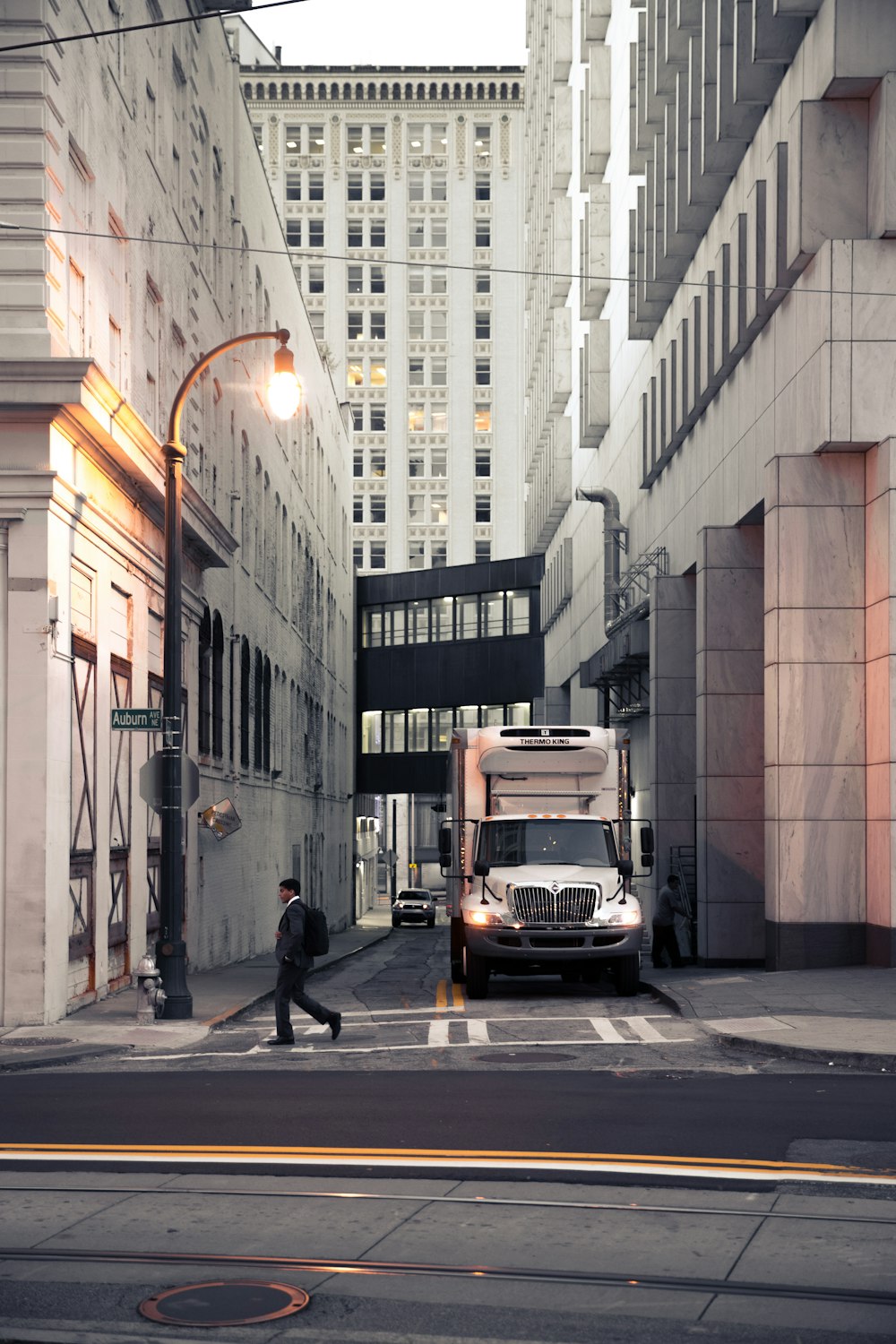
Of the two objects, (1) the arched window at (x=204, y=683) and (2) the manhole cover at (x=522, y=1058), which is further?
(1) the arched window at (x=204, y=683)

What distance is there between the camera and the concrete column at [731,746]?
98.0 ft

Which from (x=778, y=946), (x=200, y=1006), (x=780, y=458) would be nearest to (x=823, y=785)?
(x=778, y=946)

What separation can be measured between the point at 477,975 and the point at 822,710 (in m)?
6.42

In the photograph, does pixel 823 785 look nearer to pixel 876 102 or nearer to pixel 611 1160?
pixel 876 102

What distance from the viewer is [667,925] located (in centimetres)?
2973

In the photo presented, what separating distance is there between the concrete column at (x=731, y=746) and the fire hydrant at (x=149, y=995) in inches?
516

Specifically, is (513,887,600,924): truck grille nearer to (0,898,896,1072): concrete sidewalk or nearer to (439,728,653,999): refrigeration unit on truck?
(439,728,653,999): refrigeration unit on truck

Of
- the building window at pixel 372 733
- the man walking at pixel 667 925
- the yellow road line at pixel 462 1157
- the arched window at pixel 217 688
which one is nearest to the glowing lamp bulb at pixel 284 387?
the yellow road line at pixel 462 1157

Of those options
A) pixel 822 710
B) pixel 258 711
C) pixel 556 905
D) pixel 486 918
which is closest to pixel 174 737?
pixel 486 918

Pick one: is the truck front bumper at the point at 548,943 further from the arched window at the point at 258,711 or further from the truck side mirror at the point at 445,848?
the arched window at the point at 258,711

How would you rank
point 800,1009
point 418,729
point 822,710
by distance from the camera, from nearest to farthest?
point 800,1009 < point 822,710 < point 418,729

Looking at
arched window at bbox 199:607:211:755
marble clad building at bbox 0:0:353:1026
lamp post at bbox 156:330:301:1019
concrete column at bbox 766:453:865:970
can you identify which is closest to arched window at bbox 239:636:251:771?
marble clad building at bbox 0:0:353:1026

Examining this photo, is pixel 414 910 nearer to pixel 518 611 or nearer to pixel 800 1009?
pixel 518 611

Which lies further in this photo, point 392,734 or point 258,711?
point 392,734
